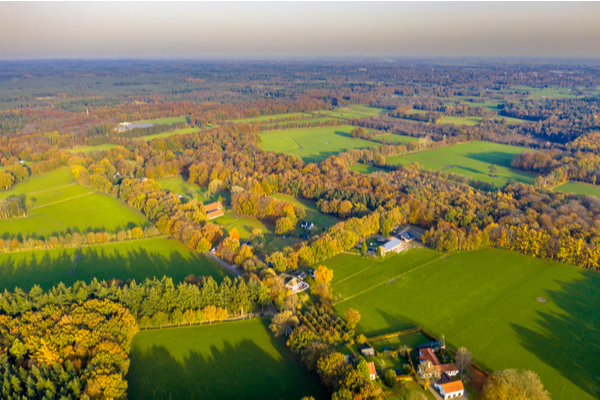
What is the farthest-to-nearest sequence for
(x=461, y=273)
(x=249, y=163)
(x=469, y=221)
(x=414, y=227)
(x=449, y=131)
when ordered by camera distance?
1. (x=449, y=131)
2. (x=249, y=163)
3. (x=414, y=227)
4. (x=469, y=221)
5. (x=461, y=273)

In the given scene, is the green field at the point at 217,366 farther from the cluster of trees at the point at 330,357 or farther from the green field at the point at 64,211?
the green field at the point at 64,211

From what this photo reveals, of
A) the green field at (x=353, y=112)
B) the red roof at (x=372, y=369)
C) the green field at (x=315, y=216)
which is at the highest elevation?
the green field at (x=353, y=112)

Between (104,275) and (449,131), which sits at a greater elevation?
(449,131)

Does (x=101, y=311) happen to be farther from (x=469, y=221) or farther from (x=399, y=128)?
(x=399, y=128)

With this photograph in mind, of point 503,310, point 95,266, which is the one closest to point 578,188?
point 503,310

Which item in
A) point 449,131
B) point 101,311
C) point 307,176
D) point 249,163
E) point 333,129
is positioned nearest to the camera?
point 101,311

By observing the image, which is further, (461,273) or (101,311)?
(461,273)

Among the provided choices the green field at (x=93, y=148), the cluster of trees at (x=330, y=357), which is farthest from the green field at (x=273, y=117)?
the cluster of trees at (x=330, y=357)

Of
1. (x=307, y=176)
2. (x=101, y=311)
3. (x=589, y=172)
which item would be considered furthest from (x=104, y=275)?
(x=589, y=172)
